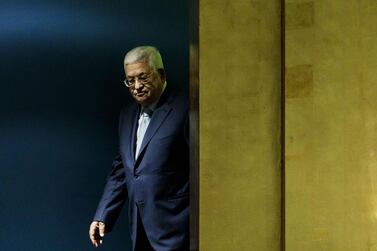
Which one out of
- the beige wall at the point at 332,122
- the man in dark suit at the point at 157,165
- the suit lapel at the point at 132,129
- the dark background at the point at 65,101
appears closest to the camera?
the beige wall at the point at 332,122

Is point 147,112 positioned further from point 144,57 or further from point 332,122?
point 332,122

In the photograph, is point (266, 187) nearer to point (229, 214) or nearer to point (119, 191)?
point (229, 214)

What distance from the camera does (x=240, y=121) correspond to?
1.86 metres

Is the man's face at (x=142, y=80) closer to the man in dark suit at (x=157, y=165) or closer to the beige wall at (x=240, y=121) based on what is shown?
the man in dark suit at (x=157, y=165)

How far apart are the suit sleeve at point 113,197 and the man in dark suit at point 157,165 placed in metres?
0.14

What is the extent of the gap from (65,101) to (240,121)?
132 cm

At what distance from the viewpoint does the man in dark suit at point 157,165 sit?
97.3 inches

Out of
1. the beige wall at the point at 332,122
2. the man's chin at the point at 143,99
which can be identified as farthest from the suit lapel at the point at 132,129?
the beige wall at the point at 332,122

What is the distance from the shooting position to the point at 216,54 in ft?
6.10

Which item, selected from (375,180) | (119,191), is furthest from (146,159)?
(375,180)

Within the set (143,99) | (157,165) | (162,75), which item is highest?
(162,75)

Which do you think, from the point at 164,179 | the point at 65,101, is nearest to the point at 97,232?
the point at 164,179

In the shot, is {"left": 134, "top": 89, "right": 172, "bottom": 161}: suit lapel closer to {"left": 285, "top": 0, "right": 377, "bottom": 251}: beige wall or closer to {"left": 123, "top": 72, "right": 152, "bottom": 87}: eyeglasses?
{"left": 123, "top": 72, "right": 152, "bottom": 87}: eyeglasses

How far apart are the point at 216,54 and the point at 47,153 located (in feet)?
4.57
